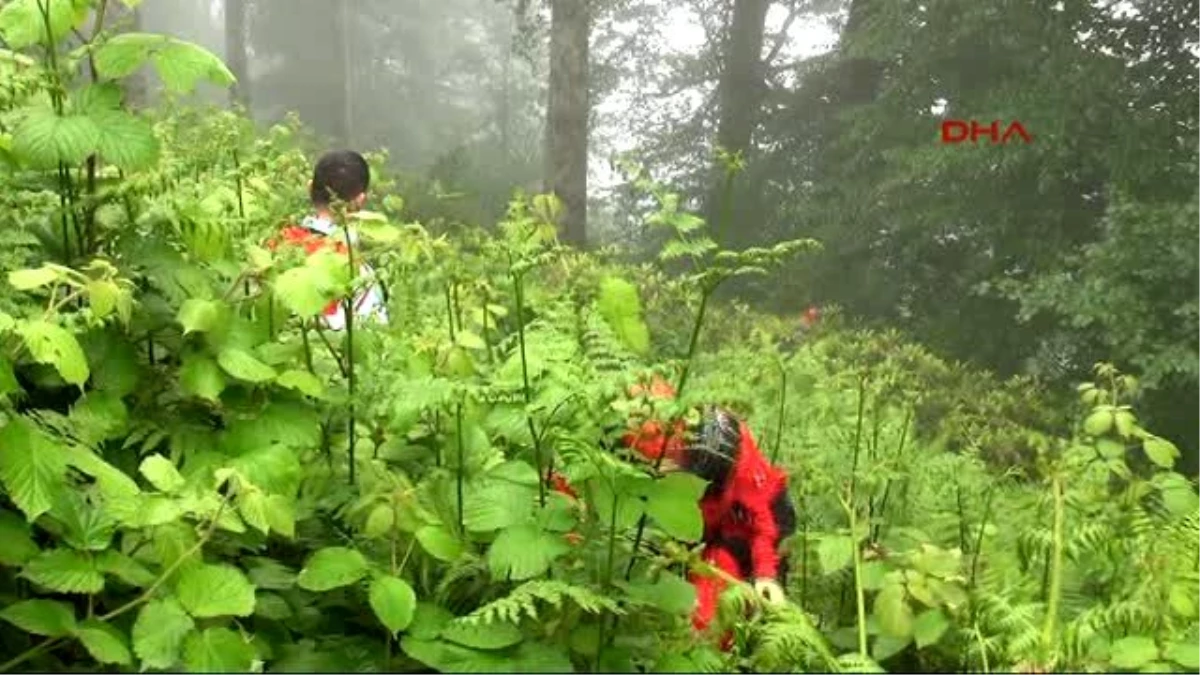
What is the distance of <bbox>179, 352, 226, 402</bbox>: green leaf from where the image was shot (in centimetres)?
259

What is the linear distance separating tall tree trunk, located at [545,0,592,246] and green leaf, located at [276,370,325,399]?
10.8m

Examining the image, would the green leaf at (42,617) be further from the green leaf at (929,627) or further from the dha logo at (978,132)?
the dha logo at (978,132)

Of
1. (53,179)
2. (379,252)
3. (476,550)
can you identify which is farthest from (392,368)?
(53,179)

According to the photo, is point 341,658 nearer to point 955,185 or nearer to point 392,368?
point 392,368

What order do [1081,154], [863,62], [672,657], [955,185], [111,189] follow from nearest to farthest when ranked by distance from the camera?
[672,657] → [111,189] → [1081,154] → [955,185] → [863,62]

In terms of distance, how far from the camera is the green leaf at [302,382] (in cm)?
263

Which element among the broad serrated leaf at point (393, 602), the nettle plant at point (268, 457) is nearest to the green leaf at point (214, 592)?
the nettle plant at point (268, 457)

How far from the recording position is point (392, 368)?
3.07 metres

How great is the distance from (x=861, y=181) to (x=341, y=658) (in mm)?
12090

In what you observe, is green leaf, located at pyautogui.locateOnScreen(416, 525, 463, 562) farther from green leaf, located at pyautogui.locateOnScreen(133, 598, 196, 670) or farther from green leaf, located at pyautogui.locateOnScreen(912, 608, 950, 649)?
green leaf, located at pyautogui.locateOnScreen(912, 608, 950, 649)

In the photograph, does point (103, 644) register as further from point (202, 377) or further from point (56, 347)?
point (202, 377)

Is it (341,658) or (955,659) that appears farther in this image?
(955,659)

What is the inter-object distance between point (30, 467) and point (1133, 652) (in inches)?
93.0

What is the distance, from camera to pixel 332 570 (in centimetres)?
233
